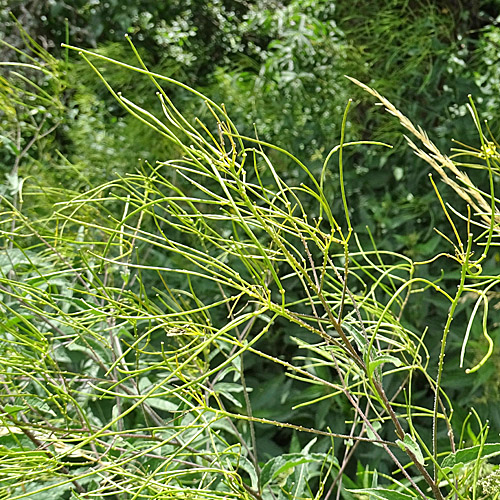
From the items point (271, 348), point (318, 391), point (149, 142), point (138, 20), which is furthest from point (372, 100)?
point (138, 20)

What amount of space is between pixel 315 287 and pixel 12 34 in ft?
7.03

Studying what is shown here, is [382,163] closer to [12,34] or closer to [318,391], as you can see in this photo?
[318,391]

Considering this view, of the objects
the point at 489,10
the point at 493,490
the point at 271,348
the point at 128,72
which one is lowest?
the point at 271,348

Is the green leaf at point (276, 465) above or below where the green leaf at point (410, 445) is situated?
below

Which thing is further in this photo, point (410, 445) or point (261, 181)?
point (261, 181)

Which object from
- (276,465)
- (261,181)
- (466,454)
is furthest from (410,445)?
(261,181)

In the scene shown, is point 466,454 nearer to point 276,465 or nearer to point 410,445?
point 410,445

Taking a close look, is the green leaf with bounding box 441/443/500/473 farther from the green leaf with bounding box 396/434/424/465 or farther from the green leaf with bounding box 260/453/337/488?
the green leaf with bounding box 260/453/337/488

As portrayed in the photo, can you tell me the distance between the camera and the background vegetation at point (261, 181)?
0.84m

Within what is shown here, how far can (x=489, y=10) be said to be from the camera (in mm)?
1704

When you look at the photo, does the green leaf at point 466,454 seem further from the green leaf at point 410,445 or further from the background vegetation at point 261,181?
the background vegetation at point 261,181

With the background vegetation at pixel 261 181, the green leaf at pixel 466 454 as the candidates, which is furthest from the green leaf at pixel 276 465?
the green leaf at pixel 466 454

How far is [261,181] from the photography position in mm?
821

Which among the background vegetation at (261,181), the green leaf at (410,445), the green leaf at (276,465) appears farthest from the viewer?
the background vegetation at (261,181)
